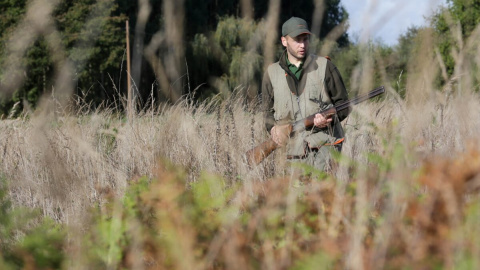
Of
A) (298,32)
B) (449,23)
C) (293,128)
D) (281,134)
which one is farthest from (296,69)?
(449,23)

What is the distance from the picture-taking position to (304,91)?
469cm

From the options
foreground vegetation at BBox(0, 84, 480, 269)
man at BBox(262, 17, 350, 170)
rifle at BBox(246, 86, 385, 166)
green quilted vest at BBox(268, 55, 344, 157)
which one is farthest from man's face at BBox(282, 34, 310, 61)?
foreground vegetation at BBox(0, 84, 480, 269)

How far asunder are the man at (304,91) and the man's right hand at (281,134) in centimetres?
2

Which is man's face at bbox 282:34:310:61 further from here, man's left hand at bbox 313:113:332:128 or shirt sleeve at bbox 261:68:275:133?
man's left hand at bbox 313:113:332:128

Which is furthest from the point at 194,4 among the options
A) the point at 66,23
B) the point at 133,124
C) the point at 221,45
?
the point at 133,124

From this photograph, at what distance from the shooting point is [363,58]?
2.45m

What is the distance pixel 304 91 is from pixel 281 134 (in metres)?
0.46

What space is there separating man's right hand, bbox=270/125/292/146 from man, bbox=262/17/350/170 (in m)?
0.02

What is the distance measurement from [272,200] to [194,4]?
109 feet

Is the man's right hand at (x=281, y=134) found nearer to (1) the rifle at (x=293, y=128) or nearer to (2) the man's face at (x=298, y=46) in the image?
(1) the rifle at (x=293, y=128)

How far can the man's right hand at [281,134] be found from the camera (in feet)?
14.3

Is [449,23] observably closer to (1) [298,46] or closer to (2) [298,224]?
(2) [298,224]

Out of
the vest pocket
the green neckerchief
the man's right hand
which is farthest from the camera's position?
the green neckerchief

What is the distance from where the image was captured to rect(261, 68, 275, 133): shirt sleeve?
4809 mm
